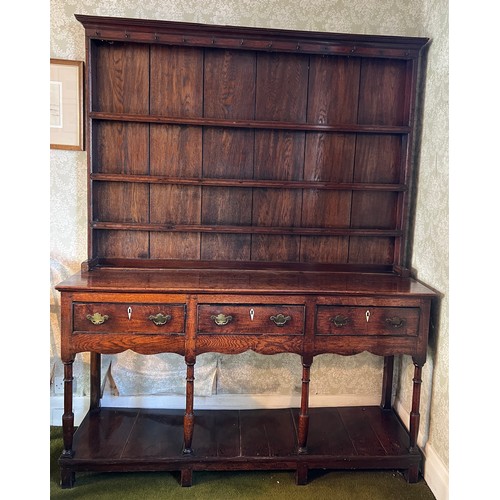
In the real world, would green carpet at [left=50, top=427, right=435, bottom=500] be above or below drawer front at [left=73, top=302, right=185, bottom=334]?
below

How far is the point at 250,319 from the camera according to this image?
Answer: 1.91m

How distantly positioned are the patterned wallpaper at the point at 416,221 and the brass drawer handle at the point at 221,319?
0.59 meters

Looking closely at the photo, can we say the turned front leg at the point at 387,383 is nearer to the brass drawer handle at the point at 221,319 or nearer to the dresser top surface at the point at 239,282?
the dresser top surface at the point at 239,282

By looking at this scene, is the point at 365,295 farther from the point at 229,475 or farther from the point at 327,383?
the point at 229,475

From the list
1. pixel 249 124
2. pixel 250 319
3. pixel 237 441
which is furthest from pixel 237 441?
pixel 249 124

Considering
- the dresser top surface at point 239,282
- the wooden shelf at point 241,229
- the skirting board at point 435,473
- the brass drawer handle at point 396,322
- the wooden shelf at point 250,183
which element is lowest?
the skirting board at point 435,473

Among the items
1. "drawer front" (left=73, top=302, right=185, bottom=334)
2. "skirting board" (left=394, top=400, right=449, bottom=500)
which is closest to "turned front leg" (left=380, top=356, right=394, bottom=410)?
"skirting board" (left=394, top=400, right=449, bottom=500)

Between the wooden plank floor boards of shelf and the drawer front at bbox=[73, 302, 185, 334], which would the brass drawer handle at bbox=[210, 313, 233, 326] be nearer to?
the drawer front at bbox=[73, 302, 185, 334]

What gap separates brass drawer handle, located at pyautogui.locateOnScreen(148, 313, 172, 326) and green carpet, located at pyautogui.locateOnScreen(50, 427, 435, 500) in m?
0.76

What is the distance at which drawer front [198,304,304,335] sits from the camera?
1.89 metres

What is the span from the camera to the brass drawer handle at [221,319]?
1884 millimetres

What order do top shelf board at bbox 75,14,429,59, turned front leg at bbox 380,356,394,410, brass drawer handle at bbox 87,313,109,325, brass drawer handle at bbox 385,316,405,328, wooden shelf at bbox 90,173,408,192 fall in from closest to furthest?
1. brass drawer handle at bbox 87,313,109,325
2. brass drawer handle at bbox 385,316,405,328
3. top shelf board at bbox 75,14,429,59
4. wooden shelf at bbox 90,173,408,192
5. turned front leg at bbox 380,356,394,410

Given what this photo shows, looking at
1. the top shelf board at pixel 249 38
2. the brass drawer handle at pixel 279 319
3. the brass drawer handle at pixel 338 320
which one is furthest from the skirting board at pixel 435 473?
the top shelf board at pixel 249 38

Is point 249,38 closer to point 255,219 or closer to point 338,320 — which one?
point 255,219
